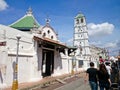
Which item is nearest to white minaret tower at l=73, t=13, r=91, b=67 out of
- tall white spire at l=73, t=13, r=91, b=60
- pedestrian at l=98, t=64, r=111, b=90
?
tall white spire at l=73, t=13, r=91, b=60

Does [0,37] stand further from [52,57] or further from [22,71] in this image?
[52,57]

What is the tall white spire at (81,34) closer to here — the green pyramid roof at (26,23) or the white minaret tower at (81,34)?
the white minaret tower at (81,34)

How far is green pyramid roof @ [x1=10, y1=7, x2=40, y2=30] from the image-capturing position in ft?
106

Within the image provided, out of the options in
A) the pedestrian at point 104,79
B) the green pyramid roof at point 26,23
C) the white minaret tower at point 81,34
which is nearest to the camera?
the pedestrian at point 104,79

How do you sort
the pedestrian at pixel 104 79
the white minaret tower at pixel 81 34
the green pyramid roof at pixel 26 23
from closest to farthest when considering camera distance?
the pedestrian at pixel 104 79 < the green pyramid roof at pixel 26 23 < the white minaret tower at pixel 81 34

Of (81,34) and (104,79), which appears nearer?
(104,79)

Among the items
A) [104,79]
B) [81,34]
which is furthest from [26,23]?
[81,34]

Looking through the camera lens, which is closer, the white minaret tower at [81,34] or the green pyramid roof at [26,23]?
the green pyramid roof at [26,23]

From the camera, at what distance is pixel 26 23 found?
3331cm

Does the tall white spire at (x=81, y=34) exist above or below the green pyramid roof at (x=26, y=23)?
above

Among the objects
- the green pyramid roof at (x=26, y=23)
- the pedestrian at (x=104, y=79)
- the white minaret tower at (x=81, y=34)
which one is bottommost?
the pedestrian at (x=104, y=79)

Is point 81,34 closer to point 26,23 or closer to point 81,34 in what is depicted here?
point 81,34

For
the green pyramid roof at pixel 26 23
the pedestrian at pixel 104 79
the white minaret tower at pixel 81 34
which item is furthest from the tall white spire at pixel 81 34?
the pedestrian at pixel 104 79

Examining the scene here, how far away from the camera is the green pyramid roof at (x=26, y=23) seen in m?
32.3
